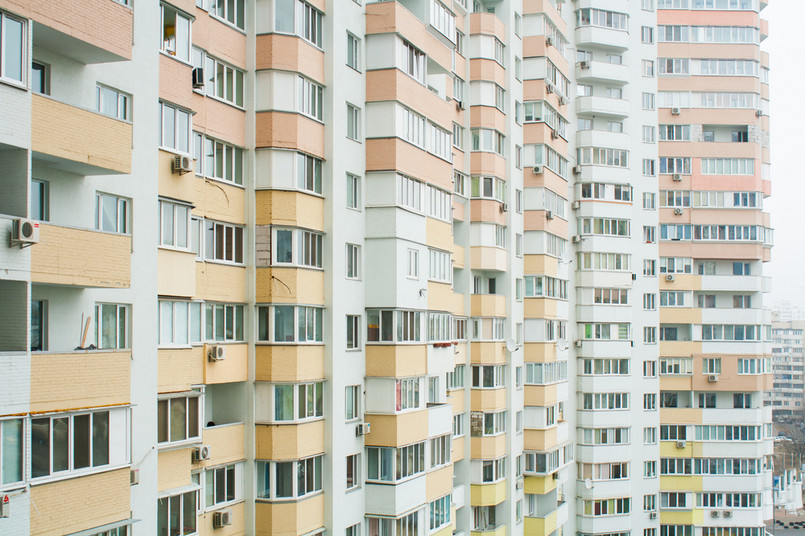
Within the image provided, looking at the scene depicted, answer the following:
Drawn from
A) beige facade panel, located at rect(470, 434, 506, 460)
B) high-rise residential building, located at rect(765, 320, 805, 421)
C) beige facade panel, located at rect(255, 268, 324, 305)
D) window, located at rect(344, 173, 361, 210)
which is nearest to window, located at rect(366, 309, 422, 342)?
beige facade panel, located at rect(255, 268, 324, 305)

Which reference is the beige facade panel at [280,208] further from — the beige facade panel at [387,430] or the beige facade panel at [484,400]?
the beige facade panel at [484,400]

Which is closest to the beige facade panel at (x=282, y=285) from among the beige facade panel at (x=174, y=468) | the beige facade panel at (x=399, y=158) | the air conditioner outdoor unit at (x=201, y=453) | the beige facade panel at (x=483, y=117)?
the air conditioner outdoor unit at (x=201, y=453)

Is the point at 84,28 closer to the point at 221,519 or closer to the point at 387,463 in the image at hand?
the point at 221,519

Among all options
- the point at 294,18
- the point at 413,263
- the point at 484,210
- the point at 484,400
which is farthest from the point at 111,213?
the point at 484,400

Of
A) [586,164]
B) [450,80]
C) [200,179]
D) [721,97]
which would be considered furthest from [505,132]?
[721,97]

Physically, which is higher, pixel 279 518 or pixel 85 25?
pixel 85 25

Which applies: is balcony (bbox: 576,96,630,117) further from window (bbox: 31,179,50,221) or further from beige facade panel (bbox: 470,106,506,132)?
window (bbox: 31,179,50,221)

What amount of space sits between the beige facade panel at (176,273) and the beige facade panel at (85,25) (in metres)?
4.62

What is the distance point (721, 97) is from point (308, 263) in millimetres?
43204

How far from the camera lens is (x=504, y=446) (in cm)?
3903

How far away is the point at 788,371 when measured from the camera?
568ft

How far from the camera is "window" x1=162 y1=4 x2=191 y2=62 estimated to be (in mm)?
19266

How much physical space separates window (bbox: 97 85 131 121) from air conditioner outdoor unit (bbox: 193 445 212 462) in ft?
25.5

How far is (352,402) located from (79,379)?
11.9 metres
